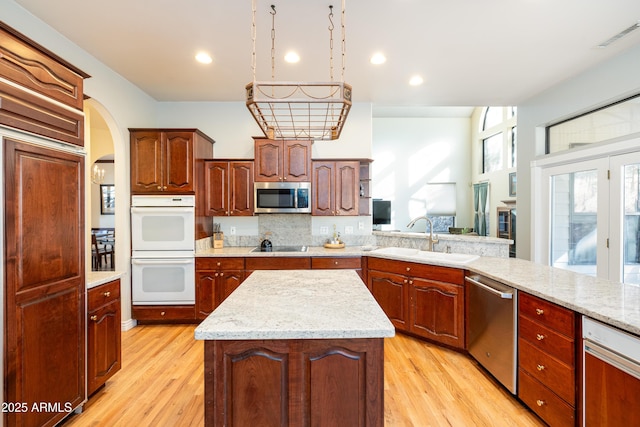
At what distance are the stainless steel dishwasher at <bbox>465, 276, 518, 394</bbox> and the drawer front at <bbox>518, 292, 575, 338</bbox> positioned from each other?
8 cm

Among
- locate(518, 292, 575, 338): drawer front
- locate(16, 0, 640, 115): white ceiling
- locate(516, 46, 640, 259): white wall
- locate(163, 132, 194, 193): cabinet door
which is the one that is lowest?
locate(518, 292, 575, 338): drawer front

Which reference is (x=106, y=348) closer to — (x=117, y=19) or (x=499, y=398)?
(x=117, y=19)

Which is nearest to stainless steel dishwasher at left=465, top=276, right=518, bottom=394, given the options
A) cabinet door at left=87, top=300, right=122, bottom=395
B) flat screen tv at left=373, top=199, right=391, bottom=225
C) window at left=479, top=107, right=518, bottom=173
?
cabinet door at left=87, top=300, right=122, bottom=395

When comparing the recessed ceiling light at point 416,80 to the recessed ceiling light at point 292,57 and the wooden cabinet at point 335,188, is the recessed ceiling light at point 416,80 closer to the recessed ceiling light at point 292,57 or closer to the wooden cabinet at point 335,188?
the wooden cabinet at point 335,188

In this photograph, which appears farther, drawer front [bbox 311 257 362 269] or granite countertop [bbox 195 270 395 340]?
drawer front [bbox 311 257 362 269]

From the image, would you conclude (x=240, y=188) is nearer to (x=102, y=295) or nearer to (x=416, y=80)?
(x=102, y=295)

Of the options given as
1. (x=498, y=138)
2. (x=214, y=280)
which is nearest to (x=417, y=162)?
(x=498, y=138)

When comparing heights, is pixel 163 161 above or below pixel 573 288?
above

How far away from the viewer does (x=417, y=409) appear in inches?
83.6

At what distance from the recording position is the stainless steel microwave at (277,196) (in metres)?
3.92

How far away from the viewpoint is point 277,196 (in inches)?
155

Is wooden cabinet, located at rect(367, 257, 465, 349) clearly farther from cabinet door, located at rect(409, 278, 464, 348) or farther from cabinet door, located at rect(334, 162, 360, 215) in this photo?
cabinet door, located at rect(334, 162, 360, 215)

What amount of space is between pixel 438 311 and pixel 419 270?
1.37 ft

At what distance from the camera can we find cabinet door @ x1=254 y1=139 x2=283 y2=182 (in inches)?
154
